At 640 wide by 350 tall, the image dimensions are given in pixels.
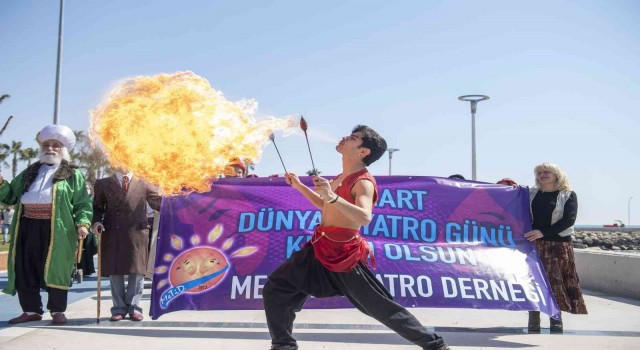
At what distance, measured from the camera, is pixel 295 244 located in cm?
605

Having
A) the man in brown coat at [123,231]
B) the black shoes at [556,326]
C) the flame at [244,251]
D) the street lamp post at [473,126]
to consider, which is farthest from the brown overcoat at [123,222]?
the street lamp post at [473,126]

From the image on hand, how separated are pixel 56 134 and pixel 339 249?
3.69 metres

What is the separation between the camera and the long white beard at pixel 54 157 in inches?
240

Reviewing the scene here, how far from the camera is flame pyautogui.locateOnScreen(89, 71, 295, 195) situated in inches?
213

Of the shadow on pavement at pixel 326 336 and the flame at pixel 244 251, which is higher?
the flame at pixel 244 251

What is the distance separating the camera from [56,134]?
607 centimetres

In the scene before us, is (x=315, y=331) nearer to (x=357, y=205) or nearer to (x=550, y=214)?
(x=357, y=205)

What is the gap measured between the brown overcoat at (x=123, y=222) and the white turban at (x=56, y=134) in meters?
0.55

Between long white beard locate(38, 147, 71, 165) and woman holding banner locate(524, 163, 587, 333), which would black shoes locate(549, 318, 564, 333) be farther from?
long white beard locate(38, 147, 71, 165)

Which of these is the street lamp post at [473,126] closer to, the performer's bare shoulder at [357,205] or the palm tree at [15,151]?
the performer's bare shoulder at [357,205]

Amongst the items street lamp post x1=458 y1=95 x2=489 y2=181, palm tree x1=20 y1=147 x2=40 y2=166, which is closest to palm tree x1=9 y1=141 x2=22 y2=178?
palm tree x1=20 y1=147 x2=40 y2=166

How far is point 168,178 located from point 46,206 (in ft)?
4.86

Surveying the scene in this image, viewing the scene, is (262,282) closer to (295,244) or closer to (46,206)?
(295,244)

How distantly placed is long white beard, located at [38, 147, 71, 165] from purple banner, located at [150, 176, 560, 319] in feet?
4.08
